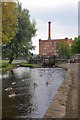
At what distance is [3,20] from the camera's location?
39.9m

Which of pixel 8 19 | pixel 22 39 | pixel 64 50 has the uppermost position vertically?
pixel 8 19

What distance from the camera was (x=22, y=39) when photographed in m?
72.6

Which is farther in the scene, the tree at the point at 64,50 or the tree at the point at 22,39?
the tree at the point at 64,50

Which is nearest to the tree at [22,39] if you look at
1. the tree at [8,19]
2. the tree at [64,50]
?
the tree at [8,19]

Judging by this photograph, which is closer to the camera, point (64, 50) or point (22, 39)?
point (22, 39)

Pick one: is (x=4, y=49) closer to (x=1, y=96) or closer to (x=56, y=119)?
(x=1, y=96)

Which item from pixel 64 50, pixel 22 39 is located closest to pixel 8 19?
pixel 22 39

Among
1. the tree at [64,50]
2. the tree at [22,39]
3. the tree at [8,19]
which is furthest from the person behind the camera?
the tree at [64,50]

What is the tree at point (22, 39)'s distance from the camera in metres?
70.7

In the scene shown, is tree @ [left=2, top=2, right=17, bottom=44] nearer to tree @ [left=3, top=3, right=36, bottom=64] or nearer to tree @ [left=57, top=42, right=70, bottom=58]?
tree @ [left=3, top=3, right=36, bottom=64]

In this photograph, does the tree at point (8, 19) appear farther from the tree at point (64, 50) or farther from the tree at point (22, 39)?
the tree at point (64, 50)

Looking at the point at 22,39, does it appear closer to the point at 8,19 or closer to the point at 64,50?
the point at 8,19

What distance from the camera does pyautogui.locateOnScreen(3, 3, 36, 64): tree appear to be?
70.7 m

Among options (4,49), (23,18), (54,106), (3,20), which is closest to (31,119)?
(54,106)
